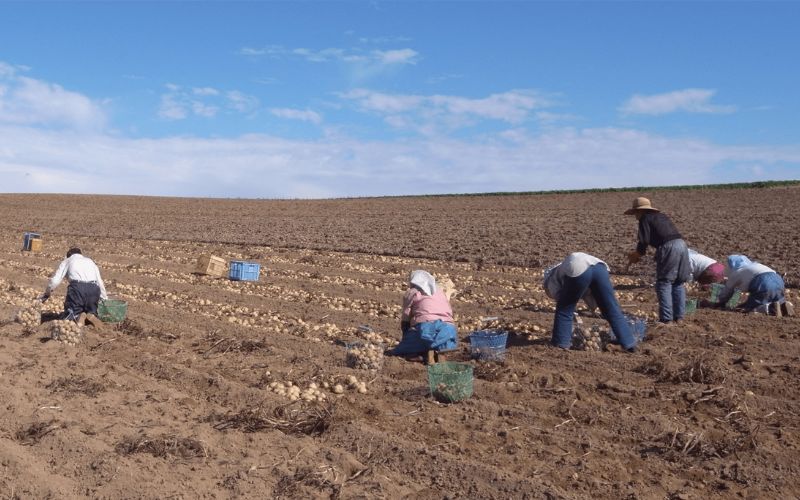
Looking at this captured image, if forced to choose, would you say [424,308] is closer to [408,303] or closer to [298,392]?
[408,303]

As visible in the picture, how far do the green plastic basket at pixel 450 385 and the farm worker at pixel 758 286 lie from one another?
17.7 feet

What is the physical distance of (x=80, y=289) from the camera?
29.2ft

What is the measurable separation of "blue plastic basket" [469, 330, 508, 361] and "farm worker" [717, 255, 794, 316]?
4243 millimetres

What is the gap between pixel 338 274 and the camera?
14.7m

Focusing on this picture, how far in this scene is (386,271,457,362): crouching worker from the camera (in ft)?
23.9

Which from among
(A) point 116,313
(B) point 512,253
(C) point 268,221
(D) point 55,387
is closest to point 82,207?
(C) point 268,221

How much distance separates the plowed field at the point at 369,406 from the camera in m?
4.50

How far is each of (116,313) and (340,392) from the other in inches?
174

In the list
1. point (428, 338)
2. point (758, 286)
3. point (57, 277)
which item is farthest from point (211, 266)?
point (758, 286)

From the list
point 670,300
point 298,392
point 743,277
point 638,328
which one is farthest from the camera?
point 743,277

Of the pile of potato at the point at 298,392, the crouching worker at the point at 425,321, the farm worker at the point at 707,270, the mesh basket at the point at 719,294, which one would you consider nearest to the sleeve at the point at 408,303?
the crouching worker at the point at 425,321

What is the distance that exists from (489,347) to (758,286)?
4.45 metres

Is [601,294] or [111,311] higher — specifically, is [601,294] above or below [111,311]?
above

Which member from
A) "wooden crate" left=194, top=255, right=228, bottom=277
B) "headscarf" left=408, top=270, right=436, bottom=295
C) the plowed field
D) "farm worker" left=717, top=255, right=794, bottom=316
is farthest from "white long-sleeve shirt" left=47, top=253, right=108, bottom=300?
"farm worker" left=717, top=255, right=794, bottom=316
